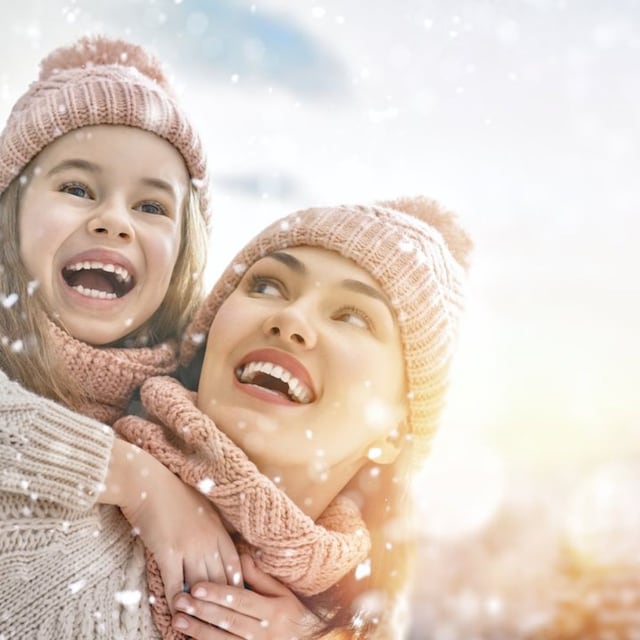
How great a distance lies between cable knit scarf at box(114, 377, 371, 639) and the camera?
528mm

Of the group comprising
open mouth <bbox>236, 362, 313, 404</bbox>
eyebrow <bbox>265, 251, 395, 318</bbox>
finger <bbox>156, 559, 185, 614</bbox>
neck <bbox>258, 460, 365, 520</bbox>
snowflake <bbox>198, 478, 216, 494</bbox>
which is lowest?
finger <bbox>156, 559, 185, 614</bbox>

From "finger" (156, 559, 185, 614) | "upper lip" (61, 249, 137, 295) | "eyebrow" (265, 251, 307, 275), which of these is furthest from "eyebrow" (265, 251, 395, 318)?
"finger" (156, 559, 185, 614)

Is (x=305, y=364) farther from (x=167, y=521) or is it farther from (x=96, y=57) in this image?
(x=96, y=57)

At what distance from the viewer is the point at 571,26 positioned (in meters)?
0.76

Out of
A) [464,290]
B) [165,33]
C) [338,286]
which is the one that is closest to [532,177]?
[464,290]

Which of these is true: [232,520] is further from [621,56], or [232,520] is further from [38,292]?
[621,56]

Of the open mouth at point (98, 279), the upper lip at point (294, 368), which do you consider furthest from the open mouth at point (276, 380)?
the open mouth at point (98, 279)

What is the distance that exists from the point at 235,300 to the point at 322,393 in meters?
0.10

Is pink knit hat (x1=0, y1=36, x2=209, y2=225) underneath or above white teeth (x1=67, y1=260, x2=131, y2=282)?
above

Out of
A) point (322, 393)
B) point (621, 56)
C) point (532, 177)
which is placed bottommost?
point (322, 393)

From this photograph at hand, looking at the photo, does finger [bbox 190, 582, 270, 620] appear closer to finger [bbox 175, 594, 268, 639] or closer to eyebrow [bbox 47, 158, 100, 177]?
finger [bbox 175, 594, 268, 639]

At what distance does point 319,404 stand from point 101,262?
0.59ft

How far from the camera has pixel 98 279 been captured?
0.59 meters

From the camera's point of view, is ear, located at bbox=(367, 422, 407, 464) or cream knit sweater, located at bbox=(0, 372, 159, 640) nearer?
cream knit sweater, located at bbox=(0, 372, 159, 640)
